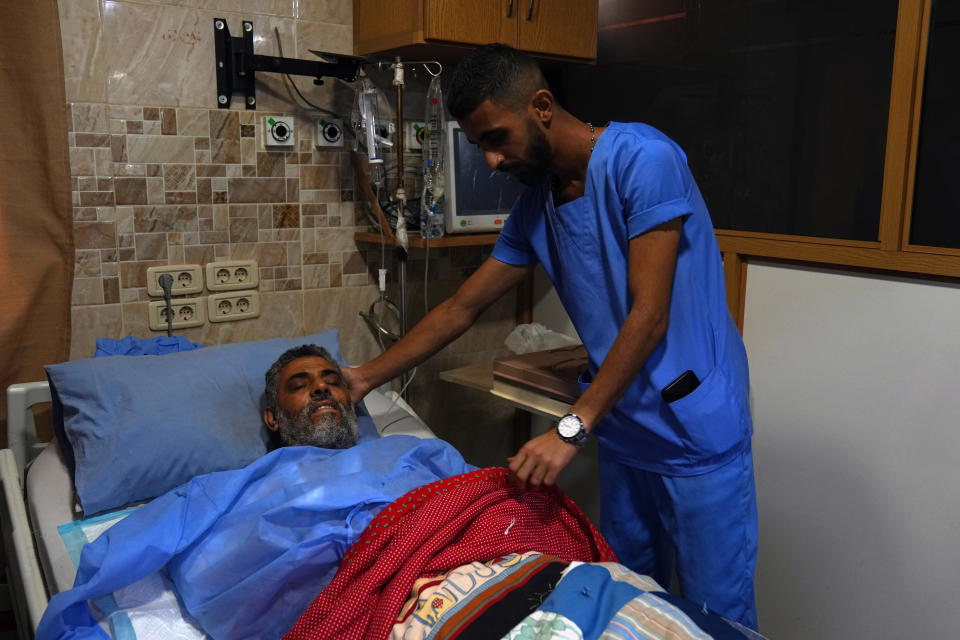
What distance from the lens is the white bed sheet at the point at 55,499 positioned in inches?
56.4

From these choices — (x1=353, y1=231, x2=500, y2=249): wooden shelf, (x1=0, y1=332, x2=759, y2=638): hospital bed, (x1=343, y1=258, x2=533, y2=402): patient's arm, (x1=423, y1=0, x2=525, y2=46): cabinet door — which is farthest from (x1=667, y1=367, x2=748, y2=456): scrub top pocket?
(x1=423, y1=0, x2=525, y2=46): cabinet door

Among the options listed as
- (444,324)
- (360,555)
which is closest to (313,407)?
(444,324)

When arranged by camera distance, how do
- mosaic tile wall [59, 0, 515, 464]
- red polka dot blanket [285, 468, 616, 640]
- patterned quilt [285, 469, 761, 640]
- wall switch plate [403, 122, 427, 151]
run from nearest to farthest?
patterned quilt [285, 469, 761, 640], red polka dot blanket [285, 468, 616, 640], mosaic tile wall [59, 0, 515, 464], wall switch plate [403, 122, 427, 151]

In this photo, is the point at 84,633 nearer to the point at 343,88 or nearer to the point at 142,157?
the point at 142,157

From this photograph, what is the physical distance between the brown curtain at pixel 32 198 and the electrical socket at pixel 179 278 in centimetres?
20

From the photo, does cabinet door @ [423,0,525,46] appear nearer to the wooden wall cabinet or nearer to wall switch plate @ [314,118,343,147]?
the wooden wall cabinet

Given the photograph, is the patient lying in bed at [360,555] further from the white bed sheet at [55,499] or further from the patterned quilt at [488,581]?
the white bed sheet at [55,499]

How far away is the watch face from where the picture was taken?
4.45ft

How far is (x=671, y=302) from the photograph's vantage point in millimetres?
1521

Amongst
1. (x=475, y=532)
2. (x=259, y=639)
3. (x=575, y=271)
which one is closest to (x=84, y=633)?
(x=259, y=639)

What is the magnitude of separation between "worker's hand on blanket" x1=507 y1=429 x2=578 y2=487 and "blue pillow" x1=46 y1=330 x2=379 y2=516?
2.19 feet

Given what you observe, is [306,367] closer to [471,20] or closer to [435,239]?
[435,239]

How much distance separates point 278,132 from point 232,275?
1.41ft

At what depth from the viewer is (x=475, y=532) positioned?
133 centimetres
